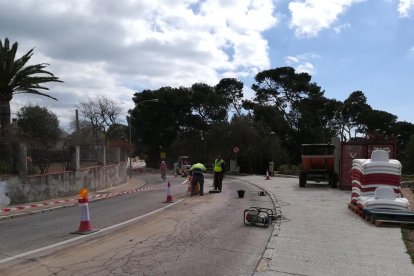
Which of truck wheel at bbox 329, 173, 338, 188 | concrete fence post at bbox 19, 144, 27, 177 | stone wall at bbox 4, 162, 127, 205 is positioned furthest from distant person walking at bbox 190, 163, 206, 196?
truck wheel at bbox 329, 173, 338, 188

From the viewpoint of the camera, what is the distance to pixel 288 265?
768cm

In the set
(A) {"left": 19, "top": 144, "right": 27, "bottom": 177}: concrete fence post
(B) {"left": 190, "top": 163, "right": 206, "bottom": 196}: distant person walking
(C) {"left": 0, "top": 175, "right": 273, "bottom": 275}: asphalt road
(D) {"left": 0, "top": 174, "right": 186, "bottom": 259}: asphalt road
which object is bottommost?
(D) {"left": 0, "top": 174, "right": 186, "bottom": 259}: asphalt road

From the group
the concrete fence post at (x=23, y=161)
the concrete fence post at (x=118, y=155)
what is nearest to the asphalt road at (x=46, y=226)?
the concrete fence post at (x=23, y=161)

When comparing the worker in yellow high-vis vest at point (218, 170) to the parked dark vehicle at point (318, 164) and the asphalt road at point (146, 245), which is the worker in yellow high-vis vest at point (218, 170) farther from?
the asphalt road at point (146, 245)

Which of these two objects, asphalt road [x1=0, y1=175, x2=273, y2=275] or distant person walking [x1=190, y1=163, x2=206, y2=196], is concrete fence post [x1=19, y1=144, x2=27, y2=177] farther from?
distant person walking [x1=190, y1=163, x2=206, y2=196]

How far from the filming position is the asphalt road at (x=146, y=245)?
758 cm

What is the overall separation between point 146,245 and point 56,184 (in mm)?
15802

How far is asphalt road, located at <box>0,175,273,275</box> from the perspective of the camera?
758 centimetres

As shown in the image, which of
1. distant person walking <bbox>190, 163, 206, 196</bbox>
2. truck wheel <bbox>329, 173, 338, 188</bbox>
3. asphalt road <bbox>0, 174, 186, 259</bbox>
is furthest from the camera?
truck wheel <bbox>329, 173, 338, 188</bbox>

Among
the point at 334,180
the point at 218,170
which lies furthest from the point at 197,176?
the point at 334,180

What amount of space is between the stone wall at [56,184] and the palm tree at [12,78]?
3.22 m

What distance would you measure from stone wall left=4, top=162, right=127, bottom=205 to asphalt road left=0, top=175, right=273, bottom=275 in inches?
213

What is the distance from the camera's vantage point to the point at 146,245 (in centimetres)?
946

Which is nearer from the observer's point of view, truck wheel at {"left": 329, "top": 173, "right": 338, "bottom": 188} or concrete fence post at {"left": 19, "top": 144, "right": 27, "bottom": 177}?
concrete fence post at {"left": 19, "top": 144, "right": 27, "bottom": 177}
